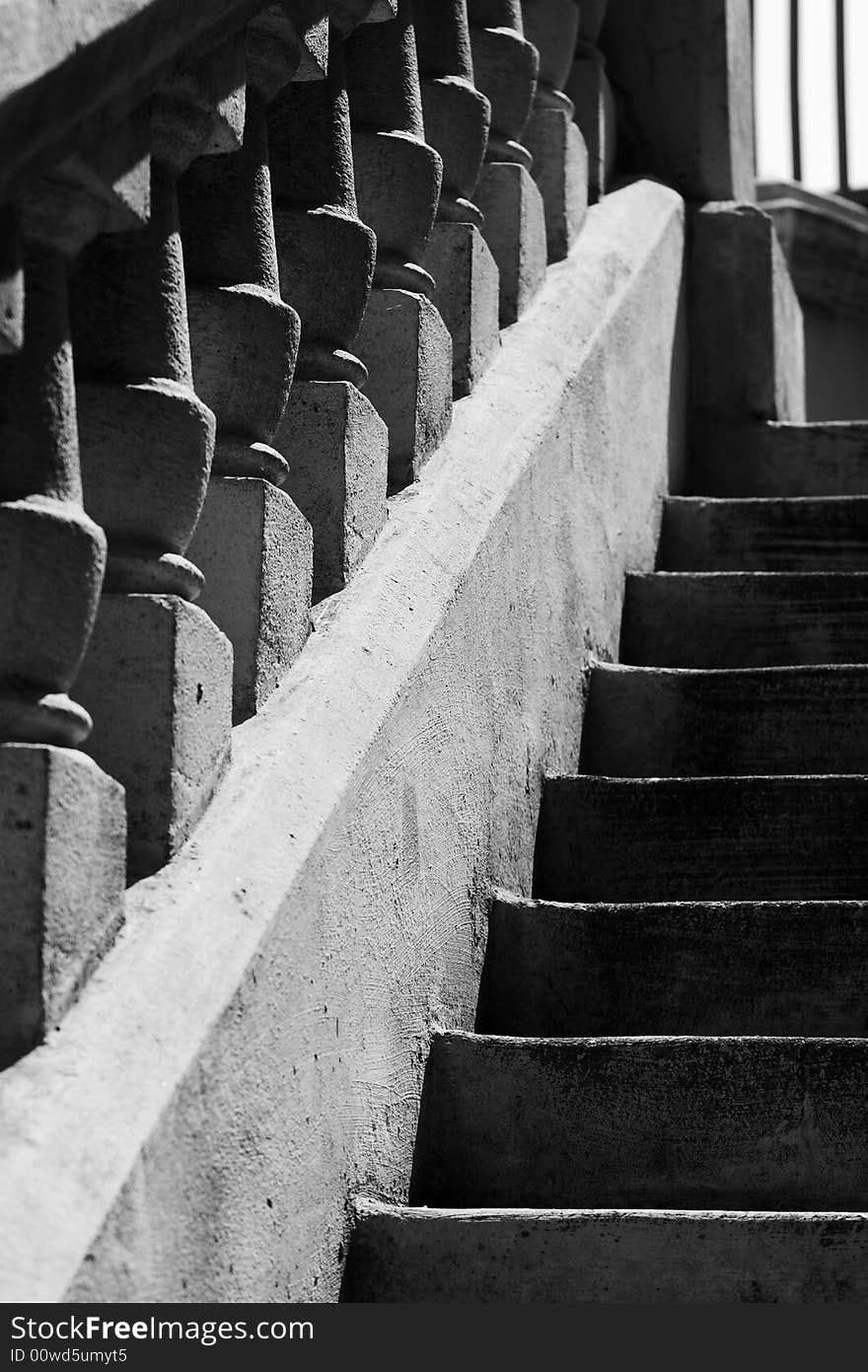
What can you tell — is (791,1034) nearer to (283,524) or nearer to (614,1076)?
(614,1076)

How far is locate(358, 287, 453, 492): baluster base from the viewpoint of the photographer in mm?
2332

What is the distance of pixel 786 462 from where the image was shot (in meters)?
3.78

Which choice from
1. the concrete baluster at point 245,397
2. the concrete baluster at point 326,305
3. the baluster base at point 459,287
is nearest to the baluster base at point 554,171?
the baluster base at point 459,287

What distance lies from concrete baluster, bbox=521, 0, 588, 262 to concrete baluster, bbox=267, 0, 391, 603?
3.74 ft

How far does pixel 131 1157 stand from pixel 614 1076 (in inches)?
30.6

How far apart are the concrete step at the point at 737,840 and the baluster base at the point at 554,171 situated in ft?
3.79

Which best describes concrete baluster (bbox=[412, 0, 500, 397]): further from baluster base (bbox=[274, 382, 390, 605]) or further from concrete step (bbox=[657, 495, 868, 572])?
concrete step (bbox=[657, 495, 868, 572])

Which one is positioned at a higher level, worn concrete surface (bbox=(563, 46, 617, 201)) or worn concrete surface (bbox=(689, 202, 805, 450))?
worn concrete surface (bbox=(563, 46, 617, 201))

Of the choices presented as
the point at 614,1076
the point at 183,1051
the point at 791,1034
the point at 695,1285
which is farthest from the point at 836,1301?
the point at 183,1051

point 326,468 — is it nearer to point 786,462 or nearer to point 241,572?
point 241,572

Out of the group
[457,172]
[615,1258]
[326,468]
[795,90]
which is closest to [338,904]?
[615,1258]

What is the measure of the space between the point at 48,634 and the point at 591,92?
2545 mm

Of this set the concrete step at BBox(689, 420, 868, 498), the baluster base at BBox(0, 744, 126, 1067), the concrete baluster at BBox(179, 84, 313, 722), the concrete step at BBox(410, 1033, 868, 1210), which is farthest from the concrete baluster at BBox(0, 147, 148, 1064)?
the concrete step at BBox(689, 420, 868, 498)

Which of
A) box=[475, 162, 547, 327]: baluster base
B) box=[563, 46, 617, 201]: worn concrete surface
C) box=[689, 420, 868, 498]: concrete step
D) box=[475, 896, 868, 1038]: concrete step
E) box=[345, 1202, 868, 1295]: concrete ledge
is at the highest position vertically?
box=[563, 46, 617, 201]: worn concrete surface
